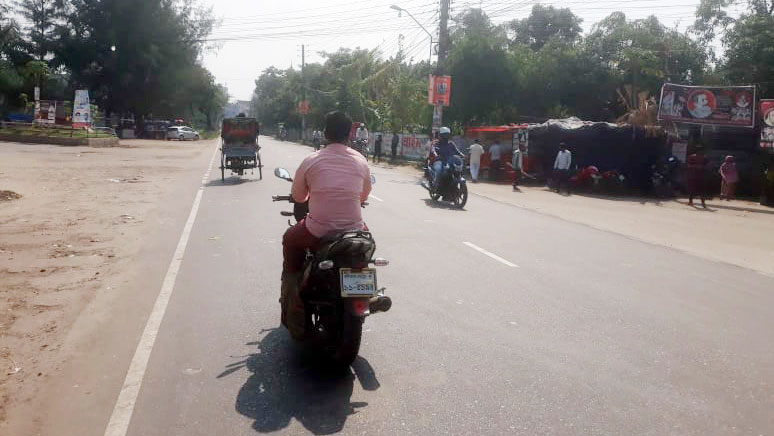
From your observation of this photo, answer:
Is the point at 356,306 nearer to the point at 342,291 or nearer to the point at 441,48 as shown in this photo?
the point at 342,291

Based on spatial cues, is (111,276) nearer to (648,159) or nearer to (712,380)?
(712,380)

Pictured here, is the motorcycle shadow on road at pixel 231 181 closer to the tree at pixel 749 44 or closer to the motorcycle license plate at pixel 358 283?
the motorcycle license plate at pixel 358 283


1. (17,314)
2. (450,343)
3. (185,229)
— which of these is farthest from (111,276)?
(450,343)

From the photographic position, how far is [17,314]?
702cm

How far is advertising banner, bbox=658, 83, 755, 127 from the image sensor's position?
22766 mm

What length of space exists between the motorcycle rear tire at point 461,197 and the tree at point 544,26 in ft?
151

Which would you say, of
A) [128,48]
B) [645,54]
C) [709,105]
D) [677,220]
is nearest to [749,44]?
[645,54]

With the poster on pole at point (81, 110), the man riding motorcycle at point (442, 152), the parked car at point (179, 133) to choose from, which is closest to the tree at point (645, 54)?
the man riding motorcycle at point (442, 152)

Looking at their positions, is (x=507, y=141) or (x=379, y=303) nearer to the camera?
(x=379, y=303)

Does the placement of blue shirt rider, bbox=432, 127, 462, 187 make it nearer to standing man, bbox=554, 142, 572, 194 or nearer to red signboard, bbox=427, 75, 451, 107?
standing man, bbox=554, 142, 572, 194

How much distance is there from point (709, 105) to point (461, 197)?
35.7 ft

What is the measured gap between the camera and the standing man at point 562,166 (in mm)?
24109

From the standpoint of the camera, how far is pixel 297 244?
5613mm

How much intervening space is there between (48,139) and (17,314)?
4054 centimetres
